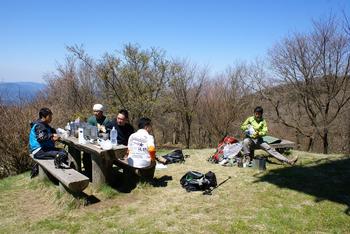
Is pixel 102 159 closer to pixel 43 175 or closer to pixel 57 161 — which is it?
pixel 57 161

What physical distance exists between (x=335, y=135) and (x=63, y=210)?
17242mm

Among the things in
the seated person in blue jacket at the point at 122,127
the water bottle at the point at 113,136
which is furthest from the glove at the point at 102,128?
the water bottle at the point at 113,136

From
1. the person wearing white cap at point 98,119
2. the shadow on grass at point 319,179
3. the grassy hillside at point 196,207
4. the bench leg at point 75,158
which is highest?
the person wearing white cap at point 98,119

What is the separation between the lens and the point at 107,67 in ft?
56.1

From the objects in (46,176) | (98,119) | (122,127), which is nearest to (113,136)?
(122,127)

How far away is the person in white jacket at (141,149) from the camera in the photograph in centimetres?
563

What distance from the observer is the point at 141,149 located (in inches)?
223

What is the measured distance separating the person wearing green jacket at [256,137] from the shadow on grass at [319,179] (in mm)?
397

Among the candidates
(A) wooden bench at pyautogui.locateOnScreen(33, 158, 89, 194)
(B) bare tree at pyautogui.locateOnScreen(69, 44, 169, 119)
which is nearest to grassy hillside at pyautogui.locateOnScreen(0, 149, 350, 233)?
(A) wooden bench at pyautogui.locateOnScreen(33, 158, 89, 194)

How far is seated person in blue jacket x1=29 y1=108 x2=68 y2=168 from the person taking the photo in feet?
19.1

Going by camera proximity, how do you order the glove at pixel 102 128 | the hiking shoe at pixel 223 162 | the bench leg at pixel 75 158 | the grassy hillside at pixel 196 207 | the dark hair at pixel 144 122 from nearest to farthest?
the grassy hillside at pixel 196 207
the dark hair at pixel 144 122
the glove at pixel 102 128
the bench leg at pixel 75 158
the hiking shoe at pixel 223 162

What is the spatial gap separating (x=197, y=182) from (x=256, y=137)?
243 cm

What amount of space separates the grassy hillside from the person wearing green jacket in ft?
2.01

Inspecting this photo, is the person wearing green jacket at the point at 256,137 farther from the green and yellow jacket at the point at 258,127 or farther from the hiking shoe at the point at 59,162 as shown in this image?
the hiking shoe at the point at 59,162
